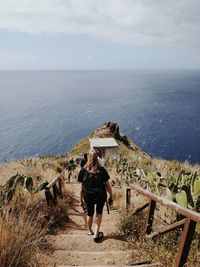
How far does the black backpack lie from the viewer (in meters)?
6.80

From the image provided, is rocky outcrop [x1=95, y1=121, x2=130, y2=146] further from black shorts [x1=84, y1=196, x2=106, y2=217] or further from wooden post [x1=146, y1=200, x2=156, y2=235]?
wooden post [x1=146, y1=200, x2=156, y2=235]

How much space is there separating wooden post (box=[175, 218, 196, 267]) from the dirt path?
125 centimetres

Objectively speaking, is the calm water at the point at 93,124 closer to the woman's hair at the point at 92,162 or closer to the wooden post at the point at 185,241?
the woman's hair at the point at 92,162

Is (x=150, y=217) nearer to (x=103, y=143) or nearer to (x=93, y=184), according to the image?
(x=93, y=184)

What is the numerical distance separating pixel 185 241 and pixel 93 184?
2790 mm

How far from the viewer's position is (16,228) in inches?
186

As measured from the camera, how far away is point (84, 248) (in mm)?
6422

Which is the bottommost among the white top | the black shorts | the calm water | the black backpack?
the calm water

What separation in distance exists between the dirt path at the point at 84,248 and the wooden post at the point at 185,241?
4.10ft

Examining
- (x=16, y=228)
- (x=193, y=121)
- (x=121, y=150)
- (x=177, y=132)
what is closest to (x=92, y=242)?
(x=16, y=228)

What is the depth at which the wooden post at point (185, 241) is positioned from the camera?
14.2 feet

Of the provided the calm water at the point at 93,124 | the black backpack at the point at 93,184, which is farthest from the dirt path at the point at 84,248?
the calm water at the point at 93,124

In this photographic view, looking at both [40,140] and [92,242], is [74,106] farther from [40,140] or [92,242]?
[92,242]

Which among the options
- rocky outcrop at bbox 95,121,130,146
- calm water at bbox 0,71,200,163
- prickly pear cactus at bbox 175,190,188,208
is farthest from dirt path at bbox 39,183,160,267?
calm water at bbox 0,71,200,163
